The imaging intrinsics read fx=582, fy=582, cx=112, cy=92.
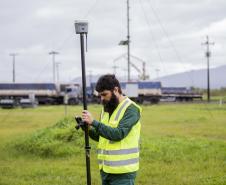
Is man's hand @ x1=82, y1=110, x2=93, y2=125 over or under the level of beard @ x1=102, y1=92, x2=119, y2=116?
under

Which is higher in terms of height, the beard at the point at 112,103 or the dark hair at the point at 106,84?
the dark hair at the point at 106,84

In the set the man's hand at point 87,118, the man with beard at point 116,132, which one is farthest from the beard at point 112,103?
the man's hand at point 87,118

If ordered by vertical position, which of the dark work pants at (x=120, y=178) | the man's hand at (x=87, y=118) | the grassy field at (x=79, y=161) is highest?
the man's hand at (x=87, y=118)

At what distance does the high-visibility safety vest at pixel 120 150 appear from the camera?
17.9 ft

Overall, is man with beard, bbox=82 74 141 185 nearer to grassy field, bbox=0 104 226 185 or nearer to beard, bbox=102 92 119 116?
beard, bbox=102 92 119 116

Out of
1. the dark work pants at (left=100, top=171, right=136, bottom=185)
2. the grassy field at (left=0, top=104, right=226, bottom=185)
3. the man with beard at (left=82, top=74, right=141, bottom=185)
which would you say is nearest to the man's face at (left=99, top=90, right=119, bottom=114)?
the man with beard at (left=82, top=74, right=141, bottom=185)

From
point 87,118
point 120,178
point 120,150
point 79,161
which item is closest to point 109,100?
point 87,118

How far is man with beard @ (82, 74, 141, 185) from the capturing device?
5.36m

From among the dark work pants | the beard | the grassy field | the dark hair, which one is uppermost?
the dark hair

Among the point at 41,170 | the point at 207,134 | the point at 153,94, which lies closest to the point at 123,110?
the point at 41,170

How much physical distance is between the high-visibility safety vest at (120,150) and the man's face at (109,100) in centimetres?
5

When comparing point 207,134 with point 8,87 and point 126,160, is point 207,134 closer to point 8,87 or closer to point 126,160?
point 126,160

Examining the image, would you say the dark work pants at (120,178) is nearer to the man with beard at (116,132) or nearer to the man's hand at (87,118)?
the man with beard at (116,132)

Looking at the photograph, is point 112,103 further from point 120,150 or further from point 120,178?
point 120,178
